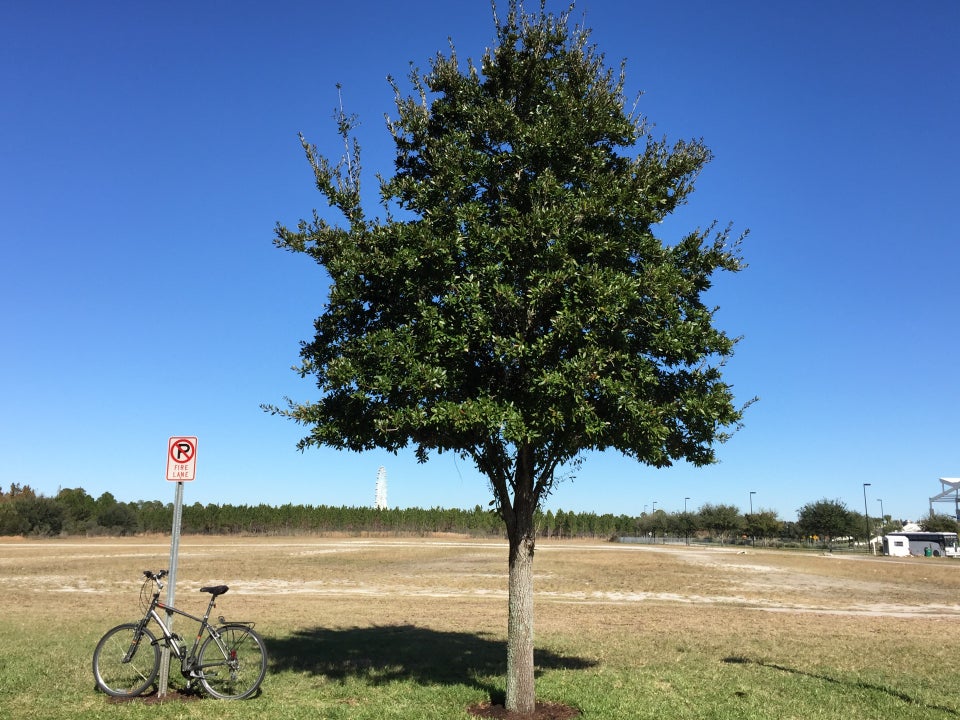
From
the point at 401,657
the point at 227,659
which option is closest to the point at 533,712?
the point at 227,659

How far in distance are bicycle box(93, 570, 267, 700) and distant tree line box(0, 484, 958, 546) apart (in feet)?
299

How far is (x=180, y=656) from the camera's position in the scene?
34.0 feet

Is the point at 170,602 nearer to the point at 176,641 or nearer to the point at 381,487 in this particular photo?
the point at 176,641

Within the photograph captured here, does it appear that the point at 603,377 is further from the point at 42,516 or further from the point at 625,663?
the point at 42,516

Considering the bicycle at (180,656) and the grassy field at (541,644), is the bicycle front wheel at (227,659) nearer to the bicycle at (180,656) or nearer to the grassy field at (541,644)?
the bicycle at (180,656)

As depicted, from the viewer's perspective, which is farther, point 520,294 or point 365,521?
point 365,521

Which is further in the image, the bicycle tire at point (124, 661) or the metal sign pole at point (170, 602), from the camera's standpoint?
the bicycle tire at point (124, 661)

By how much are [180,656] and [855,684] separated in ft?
37.1

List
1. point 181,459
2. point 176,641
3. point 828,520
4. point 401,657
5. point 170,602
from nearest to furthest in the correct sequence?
1. point 176,641
2. point 170,602
3. point 181,459
4. point 401,657
5. point 828,520

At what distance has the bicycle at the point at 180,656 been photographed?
10.4 meters

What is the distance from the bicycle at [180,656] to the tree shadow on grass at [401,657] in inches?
83.3

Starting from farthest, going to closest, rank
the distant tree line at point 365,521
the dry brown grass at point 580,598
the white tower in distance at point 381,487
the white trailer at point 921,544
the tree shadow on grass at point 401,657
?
the white tower in distance at point 381,487 < the distant tree line at point 365,521 < the white trailer at point 921,544 < the dry brown grass at point 580,598 < the tree shadow on grass at point 401,657

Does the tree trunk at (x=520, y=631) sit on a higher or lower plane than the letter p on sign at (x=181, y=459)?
lower

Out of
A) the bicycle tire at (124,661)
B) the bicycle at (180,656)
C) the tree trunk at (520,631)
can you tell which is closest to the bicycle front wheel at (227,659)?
the bicycle at (180,656)
